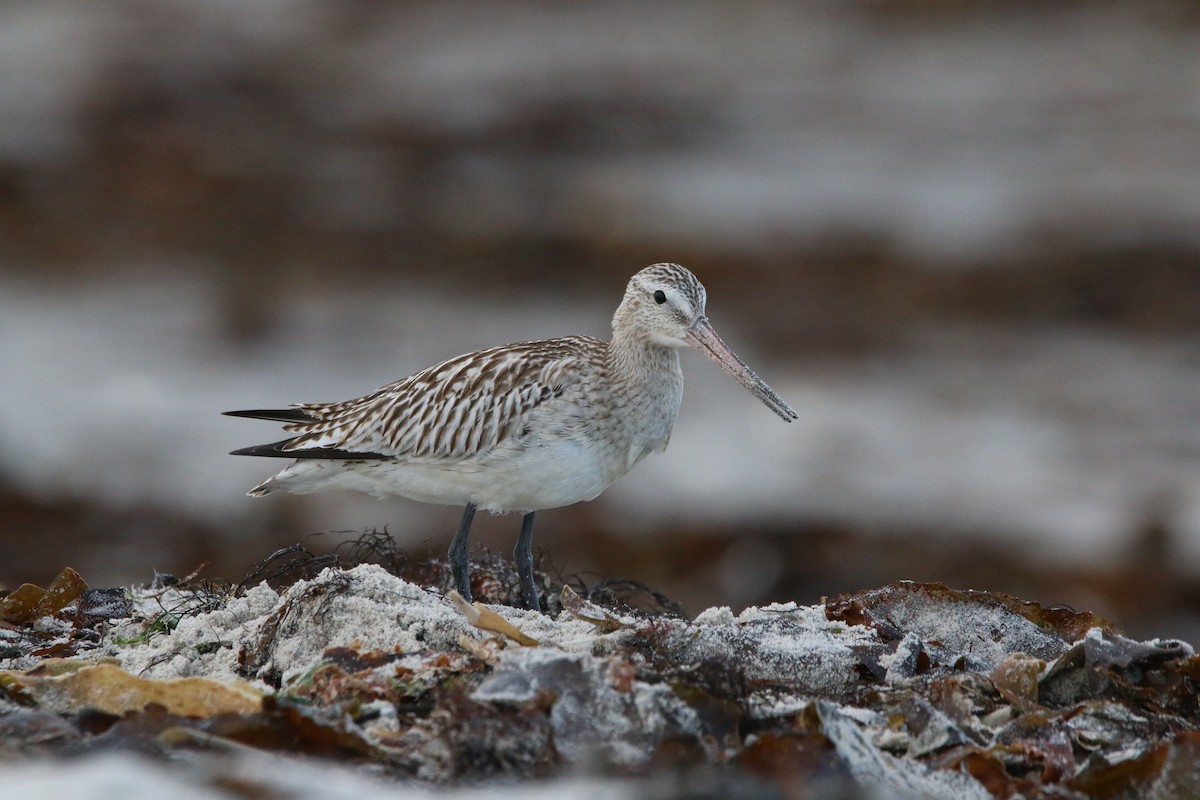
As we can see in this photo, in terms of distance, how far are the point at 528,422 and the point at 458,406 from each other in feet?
1.49

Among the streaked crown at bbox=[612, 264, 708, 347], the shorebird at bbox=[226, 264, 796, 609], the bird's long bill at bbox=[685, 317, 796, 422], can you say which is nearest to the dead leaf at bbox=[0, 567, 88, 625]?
the shorebird at bbox=[226, 264, 796, 609]

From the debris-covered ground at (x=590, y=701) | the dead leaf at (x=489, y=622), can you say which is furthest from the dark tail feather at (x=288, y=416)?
the dead leaf at (x=489, y=622)

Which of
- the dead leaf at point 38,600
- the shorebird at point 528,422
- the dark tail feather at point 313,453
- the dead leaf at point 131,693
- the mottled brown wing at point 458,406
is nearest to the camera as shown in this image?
the dead leaf at point 131,693

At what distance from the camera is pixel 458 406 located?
290 inches

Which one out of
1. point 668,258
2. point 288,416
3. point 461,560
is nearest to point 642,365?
point 461,560

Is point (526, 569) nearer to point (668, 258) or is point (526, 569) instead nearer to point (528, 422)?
point (528, 422)

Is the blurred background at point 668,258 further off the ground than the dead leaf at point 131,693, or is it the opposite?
the blurred background at point 668,258

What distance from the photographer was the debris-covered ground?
3.91 metres

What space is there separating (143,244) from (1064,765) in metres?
18.5

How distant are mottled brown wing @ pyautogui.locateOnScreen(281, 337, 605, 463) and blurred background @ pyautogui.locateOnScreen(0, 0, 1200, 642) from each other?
476 cm

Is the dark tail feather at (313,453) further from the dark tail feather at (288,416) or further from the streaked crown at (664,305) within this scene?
the streaked crown at (664,305)

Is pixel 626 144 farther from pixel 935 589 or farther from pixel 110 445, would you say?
pixel 935 589

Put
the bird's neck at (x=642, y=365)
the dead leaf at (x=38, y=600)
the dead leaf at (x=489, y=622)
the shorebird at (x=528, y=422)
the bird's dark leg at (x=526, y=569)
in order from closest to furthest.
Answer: the dead leaf at (x=489, y=622) < the dead leaf at (x=38, y=600) < the bird's dark leg at (x=526, y=569) < the shorebird at (x=528, y=422) < the bird's neck at (x=642, y=365)

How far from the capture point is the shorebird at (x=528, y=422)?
709cm
